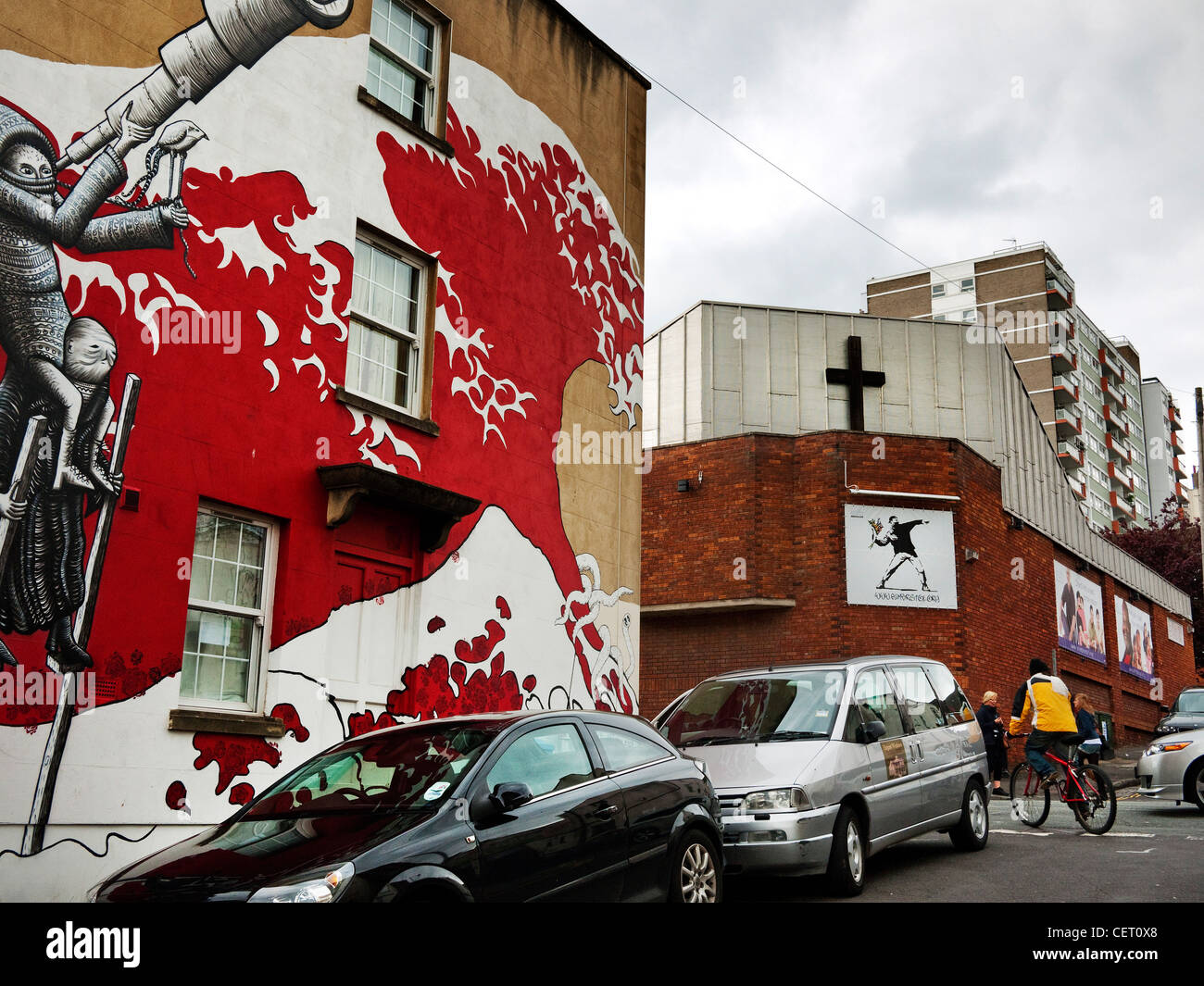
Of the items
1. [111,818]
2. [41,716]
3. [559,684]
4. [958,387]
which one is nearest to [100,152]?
[41,716]

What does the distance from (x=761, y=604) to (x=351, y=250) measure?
13.1 metres

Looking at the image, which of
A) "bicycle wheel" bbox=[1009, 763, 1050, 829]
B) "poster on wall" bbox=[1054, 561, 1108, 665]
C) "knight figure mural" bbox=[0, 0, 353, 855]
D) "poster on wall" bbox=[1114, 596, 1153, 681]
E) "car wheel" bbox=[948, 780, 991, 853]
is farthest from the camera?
"poster on wall" bbox=[1114, 596, 1153, 681]

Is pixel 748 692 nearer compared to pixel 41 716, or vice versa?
pixel 41 716

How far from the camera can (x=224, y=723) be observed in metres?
9.01

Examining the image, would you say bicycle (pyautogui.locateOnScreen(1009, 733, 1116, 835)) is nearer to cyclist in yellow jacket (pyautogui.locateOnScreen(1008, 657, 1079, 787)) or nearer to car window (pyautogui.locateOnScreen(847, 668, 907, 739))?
cyclist in yellow jacket (pyautogui.locateOnScreen(1008, 657, 1079, 787))

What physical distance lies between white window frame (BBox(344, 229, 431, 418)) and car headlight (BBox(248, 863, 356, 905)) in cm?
636

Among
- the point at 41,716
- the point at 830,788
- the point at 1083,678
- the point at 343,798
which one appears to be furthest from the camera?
the point at 1083,678

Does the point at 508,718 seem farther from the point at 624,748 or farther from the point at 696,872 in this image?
the point at 696,872

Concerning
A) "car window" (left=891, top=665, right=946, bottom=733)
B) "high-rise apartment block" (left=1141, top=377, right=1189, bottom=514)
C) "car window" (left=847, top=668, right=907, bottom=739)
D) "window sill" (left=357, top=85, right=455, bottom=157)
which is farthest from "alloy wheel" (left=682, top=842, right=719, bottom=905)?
"high-rise apartment block" (left=1141, top=377, right=1189, bottom=514)

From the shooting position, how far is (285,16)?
1058 centimetres

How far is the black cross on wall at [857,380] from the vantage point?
84.6 feet

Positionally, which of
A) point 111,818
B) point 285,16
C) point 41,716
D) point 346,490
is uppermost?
point 285,16

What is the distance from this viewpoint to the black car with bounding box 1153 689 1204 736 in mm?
17719

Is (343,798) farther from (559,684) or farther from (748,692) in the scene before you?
(559,684)
